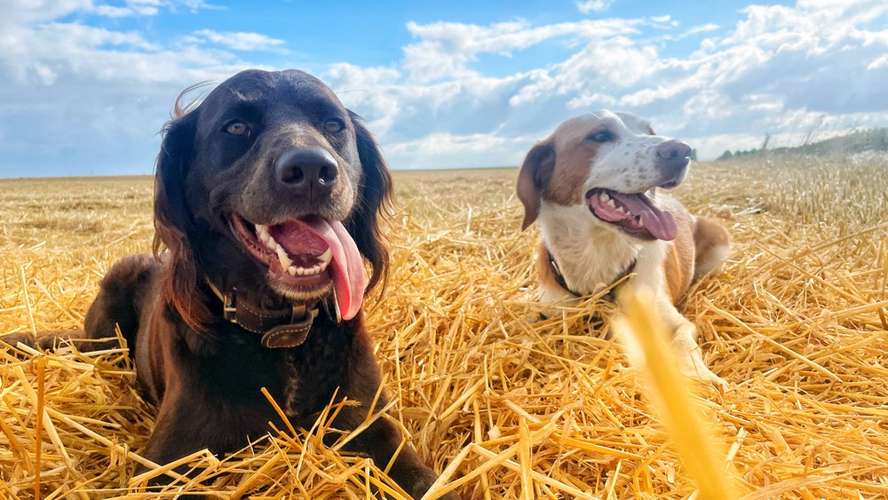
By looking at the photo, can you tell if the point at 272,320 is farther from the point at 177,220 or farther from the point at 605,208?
the point at 605,208

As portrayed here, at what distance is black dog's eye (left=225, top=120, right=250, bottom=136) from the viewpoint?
2.41 metres

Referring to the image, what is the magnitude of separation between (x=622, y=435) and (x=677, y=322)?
1508mm

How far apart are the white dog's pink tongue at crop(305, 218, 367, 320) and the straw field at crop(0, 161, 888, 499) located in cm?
46

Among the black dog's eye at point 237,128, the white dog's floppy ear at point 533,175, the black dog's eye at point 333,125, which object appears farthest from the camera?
the white dog's floppy ear at point 533,175

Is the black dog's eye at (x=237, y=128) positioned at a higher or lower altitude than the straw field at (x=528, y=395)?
higher

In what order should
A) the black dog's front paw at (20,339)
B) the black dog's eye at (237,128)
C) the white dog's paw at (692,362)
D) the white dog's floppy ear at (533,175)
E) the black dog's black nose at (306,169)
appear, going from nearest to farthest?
1. the black dog's black nose at (306,169)
2. the black dog's eye at (237,128)
3. the white dog's paw at (692,362)
4. the black dog's front paw at (20,339)
5. the white dog's floppy ear at (533,175)

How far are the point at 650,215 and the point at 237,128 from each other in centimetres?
244

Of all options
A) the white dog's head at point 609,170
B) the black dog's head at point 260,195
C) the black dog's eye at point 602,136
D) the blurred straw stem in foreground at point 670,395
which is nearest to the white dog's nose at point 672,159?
the white dog's head at point 609,170

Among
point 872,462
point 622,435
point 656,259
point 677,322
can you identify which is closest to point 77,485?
point 622,435

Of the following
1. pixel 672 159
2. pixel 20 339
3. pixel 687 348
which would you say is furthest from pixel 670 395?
pixel 20 339

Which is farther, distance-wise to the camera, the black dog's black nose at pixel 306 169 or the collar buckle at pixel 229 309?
the collar buckle at pixel 229 309

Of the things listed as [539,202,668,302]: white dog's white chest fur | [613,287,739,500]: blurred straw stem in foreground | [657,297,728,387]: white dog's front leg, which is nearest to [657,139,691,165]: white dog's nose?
[539,202,668,302]: white dog's white chest fur

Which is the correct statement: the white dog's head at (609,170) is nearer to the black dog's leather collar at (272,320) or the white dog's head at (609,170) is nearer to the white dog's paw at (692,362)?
the white dog's paw at (692,362)

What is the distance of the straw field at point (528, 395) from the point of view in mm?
1983
